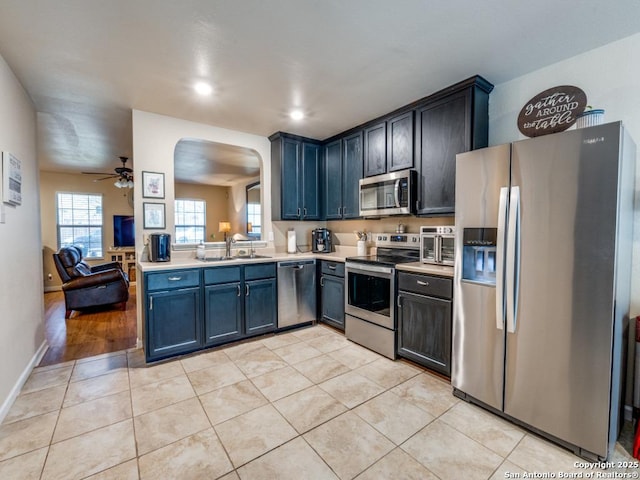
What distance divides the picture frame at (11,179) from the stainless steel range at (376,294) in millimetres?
2826

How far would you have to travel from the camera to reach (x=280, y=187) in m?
3.85

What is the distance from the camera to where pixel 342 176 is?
3.83m

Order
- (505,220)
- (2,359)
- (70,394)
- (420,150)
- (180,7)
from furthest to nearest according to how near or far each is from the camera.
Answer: (420,150), (70,394), (2,359), (505,220), (180,7)

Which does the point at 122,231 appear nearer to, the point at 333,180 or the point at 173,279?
the point at 173,279

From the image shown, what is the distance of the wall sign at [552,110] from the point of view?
213 cm

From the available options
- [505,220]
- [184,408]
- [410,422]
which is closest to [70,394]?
[184,408]

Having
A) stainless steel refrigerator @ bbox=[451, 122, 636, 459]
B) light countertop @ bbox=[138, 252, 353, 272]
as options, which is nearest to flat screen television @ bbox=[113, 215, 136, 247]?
light countertop @ bbox=[138, 252, 353, 272]

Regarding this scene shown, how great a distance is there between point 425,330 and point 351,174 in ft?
6.64

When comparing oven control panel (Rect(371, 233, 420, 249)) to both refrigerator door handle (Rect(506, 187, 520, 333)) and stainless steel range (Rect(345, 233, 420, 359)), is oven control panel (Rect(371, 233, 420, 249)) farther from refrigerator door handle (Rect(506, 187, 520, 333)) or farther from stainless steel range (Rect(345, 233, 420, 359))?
A: refrigerator door handle (Rect(506, 187, 520, 333))

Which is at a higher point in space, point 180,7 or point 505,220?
point 180,7

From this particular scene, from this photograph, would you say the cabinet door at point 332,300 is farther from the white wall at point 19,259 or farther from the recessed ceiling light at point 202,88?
the white wall at point 19,259

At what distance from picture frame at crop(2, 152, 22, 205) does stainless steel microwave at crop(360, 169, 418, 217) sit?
9.92 feet

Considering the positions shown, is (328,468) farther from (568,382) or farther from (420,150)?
(420,150)

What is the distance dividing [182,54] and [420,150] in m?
2.14
